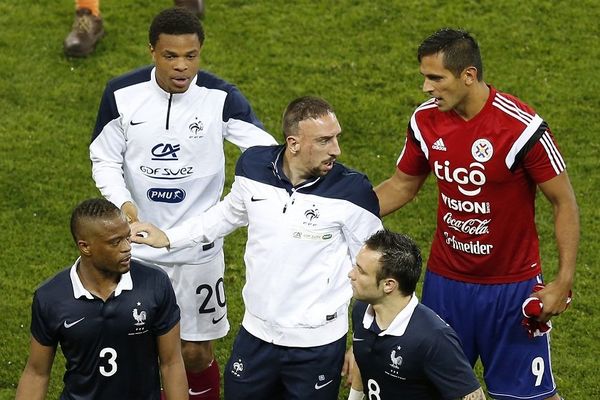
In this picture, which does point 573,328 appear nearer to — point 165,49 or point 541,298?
point 541,298

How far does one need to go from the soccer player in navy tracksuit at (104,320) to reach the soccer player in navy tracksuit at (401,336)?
978mm

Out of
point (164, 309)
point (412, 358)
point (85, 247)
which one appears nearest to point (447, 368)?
point (412, 358)

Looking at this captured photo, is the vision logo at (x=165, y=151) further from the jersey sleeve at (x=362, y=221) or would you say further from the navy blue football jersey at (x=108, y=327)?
the jersey sleeve at (x=362, y=221)

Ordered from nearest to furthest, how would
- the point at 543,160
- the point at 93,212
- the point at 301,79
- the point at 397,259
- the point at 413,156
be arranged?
the point at 397,259
the point at 93,212
the point at 543,160
the point at 413,156
the point at 301,79

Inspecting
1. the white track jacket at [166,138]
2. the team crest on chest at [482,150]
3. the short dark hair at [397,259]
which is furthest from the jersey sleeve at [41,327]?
the team crest on chest at [482,150]

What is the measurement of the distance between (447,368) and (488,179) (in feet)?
3.95

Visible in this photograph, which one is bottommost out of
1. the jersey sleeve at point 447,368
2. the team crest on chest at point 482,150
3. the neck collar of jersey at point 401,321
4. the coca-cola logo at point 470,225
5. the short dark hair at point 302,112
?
the jersey sleeve at point 447,368

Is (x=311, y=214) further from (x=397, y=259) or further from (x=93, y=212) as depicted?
(x=93, y=212)

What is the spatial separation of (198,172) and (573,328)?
10.2 ft

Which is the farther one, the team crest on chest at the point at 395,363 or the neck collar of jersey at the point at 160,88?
the neck collar of jersey at the point at 160,88

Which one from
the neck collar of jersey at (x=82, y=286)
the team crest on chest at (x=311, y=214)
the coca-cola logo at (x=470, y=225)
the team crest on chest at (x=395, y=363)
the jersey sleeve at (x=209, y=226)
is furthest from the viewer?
the jersey sleeve at (x=209, y=226)

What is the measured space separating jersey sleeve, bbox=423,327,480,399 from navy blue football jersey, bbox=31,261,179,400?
1.30 metres

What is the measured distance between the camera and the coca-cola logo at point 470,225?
697cm

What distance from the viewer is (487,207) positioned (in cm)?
692
